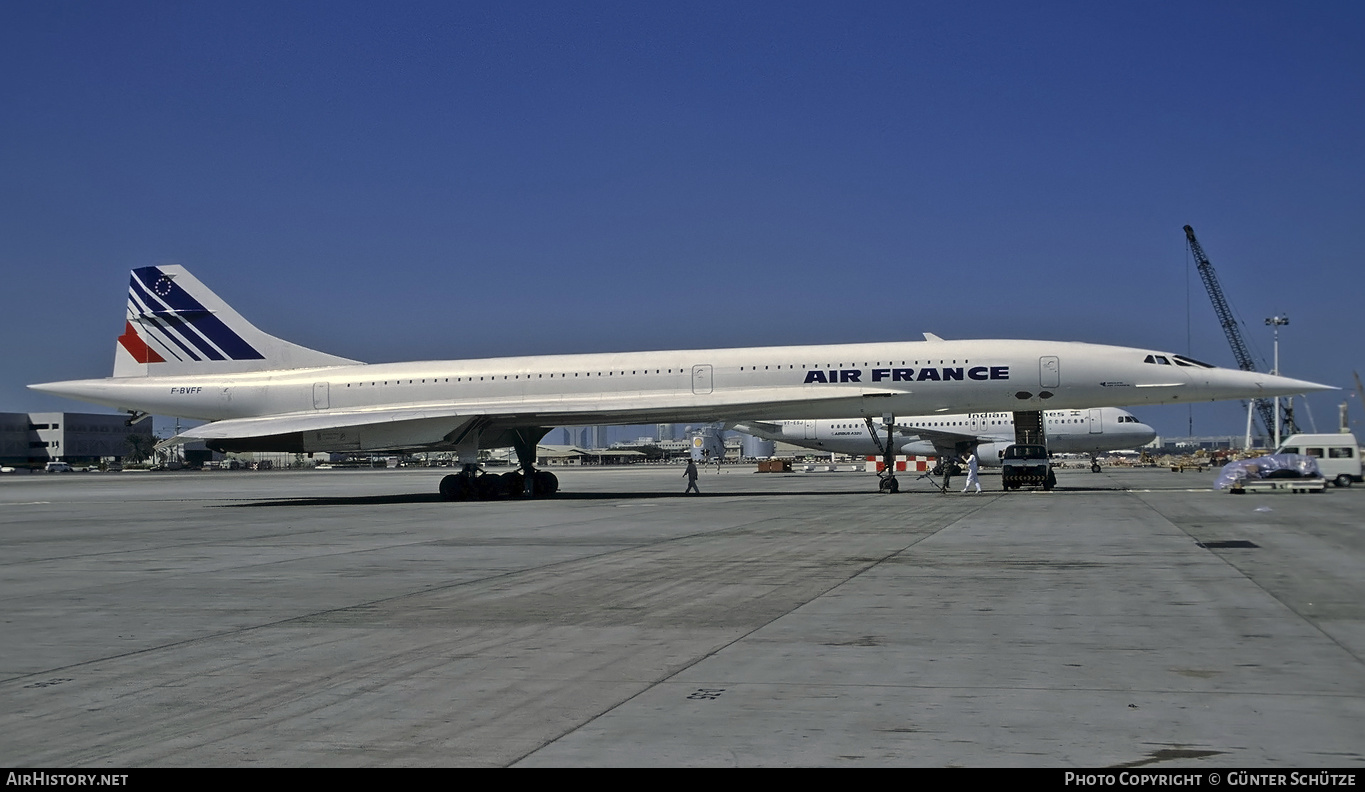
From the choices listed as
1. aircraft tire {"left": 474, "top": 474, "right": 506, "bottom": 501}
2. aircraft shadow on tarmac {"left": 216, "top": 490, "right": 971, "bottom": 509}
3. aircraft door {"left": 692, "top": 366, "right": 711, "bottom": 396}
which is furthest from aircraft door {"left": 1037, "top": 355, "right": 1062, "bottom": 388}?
aircraft tire {"left": 474, "top": 474, "right": 506, "bottom": 501}

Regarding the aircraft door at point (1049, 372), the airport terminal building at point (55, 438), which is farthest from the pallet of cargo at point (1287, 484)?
the airport terminal building at point (55, 438)

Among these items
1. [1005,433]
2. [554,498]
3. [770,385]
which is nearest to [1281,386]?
[770,385]

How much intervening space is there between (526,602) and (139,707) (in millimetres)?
4133

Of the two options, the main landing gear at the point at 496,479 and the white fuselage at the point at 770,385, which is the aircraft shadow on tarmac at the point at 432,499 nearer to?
the main landing gear at the point at 496,479

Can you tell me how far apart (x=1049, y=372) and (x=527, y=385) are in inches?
523

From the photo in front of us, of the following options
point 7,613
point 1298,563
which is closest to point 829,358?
point 1298,563

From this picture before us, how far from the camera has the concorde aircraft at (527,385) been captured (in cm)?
2703

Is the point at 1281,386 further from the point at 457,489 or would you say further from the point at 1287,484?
the point at 457,489

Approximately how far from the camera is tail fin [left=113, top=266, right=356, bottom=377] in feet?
105

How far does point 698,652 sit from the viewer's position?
6988 mm

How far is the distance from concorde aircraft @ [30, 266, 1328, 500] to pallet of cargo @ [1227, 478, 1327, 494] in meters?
2.23

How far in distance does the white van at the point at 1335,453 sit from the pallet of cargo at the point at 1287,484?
145 inches

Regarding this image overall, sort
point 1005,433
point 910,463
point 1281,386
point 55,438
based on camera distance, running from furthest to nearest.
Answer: point 55,438 < point 910,463 < point 1005,433 < point 1281,386
